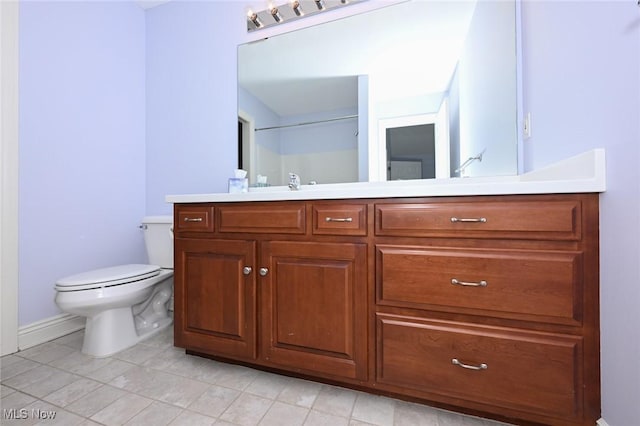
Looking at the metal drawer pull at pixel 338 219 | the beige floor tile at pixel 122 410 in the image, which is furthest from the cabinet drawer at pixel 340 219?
the beige floor tile at pixel 122 410

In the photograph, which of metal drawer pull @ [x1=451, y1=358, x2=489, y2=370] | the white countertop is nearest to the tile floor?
metal drawer pull @ [x1=451, y1=358, x2=489, y2=370]

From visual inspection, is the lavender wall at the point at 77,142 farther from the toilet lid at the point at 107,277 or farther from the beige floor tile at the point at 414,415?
the beige floor tile at the point at 414,415

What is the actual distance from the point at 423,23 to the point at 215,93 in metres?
1.39

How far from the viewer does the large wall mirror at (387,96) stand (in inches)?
51.7

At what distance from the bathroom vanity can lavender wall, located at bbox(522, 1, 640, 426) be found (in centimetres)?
4

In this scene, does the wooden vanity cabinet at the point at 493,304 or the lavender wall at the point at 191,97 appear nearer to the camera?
the wooden vanity cabinet at the point at 493,304

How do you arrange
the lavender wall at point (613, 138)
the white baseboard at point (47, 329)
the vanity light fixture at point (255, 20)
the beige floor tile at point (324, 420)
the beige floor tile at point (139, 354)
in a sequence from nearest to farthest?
the lavender wall at point (613, 138)
the beige floor tile at point (324, 420)
the beige floor tile at point (139, 354)
the white baseboard at point (47, 329)
the vanity light fixture at point (255, 20)

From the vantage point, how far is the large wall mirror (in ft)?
4.31

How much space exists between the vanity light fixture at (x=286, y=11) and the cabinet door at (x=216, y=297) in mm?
1467

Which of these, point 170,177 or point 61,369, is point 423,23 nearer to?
point 170,177

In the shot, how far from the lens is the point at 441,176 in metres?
1.38

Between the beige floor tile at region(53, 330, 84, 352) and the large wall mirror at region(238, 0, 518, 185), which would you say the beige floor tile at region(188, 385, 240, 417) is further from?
the large wall mirror at region(238, 0, 518, 185)

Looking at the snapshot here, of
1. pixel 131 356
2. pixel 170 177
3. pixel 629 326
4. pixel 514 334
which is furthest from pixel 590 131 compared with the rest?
pixel 170 177

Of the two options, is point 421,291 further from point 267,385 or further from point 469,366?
point 267,385
